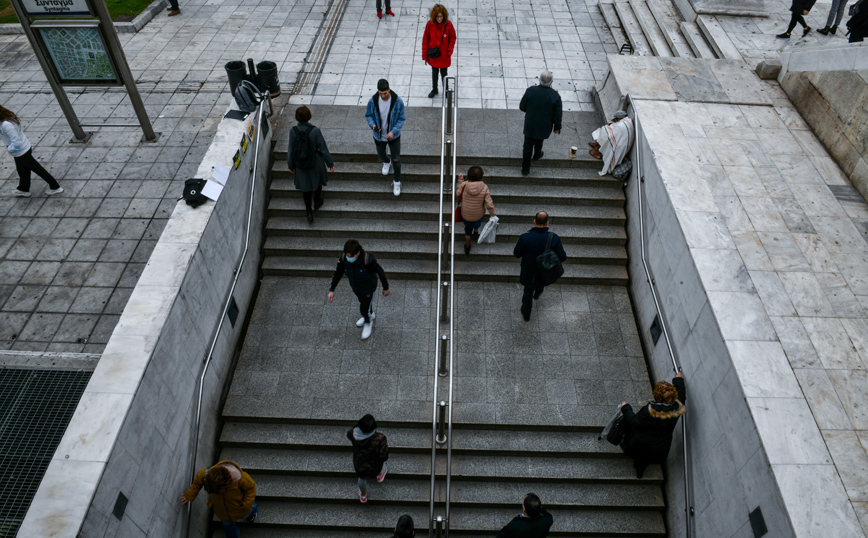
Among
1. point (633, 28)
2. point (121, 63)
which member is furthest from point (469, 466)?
point (633, 28)

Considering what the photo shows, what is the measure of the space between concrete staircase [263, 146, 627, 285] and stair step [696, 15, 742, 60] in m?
4.25

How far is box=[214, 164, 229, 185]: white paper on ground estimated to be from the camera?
7250mm

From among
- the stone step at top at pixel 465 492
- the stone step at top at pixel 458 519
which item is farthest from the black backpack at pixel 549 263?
the stone step at top at pixel 458 519

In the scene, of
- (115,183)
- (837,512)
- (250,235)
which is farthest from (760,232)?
(115,183)

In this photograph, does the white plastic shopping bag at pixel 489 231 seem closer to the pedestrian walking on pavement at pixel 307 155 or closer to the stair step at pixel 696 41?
the pedestrian walking on pavement at pixel 307 155

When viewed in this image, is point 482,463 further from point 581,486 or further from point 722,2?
point 722,2

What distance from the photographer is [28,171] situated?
8359 millimetres

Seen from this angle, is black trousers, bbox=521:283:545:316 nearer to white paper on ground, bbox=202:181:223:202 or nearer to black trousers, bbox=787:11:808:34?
white paper on ground, bbox=202:181:223:202

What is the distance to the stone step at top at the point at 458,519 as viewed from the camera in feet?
21.1

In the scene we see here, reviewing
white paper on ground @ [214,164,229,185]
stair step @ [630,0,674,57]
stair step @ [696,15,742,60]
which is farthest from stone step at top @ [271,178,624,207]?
stair step @ [630,0,674,57]

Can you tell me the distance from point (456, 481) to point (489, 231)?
11.8 feet

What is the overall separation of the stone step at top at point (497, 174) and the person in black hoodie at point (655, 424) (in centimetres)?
391

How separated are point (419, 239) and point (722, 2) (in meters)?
9.13

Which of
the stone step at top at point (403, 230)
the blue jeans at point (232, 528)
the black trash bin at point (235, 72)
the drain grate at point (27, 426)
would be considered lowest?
the blue jeans at point (232, 528)
